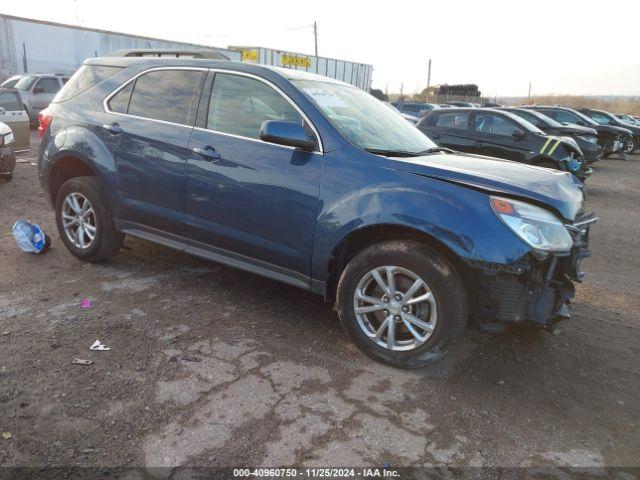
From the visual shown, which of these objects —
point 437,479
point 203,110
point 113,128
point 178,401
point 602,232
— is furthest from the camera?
point 602,232

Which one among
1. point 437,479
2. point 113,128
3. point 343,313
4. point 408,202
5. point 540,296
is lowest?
point 437,479

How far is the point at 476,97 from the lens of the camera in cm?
4934

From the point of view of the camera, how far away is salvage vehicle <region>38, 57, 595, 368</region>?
9.94 feet

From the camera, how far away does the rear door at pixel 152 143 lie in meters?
4.04

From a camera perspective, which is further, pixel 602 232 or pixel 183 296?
pixel 602 232

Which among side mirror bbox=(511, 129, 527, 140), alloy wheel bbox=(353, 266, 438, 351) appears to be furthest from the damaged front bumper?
side mirror bbox=(511, 129, 527, 140)

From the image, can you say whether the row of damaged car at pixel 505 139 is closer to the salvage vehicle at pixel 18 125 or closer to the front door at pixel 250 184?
the front door at pixel 250 184

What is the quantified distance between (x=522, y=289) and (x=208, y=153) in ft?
7.64

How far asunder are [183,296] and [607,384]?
3.09m

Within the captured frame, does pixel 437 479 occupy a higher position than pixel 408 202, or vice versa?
pixel 408 202

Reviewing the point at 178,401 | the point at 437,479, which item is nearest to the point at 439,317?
the point at 437,479

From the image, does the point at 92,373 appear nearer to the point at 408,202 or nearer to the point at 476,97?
the point at 408,202

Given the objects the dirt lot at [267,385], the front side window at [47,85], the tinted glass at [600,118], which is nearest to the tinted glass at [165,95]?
the dirt lot at [267,385]

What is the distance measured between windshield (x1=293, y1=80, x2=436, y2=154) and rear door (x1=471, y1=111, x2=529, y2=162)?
6369 mm
